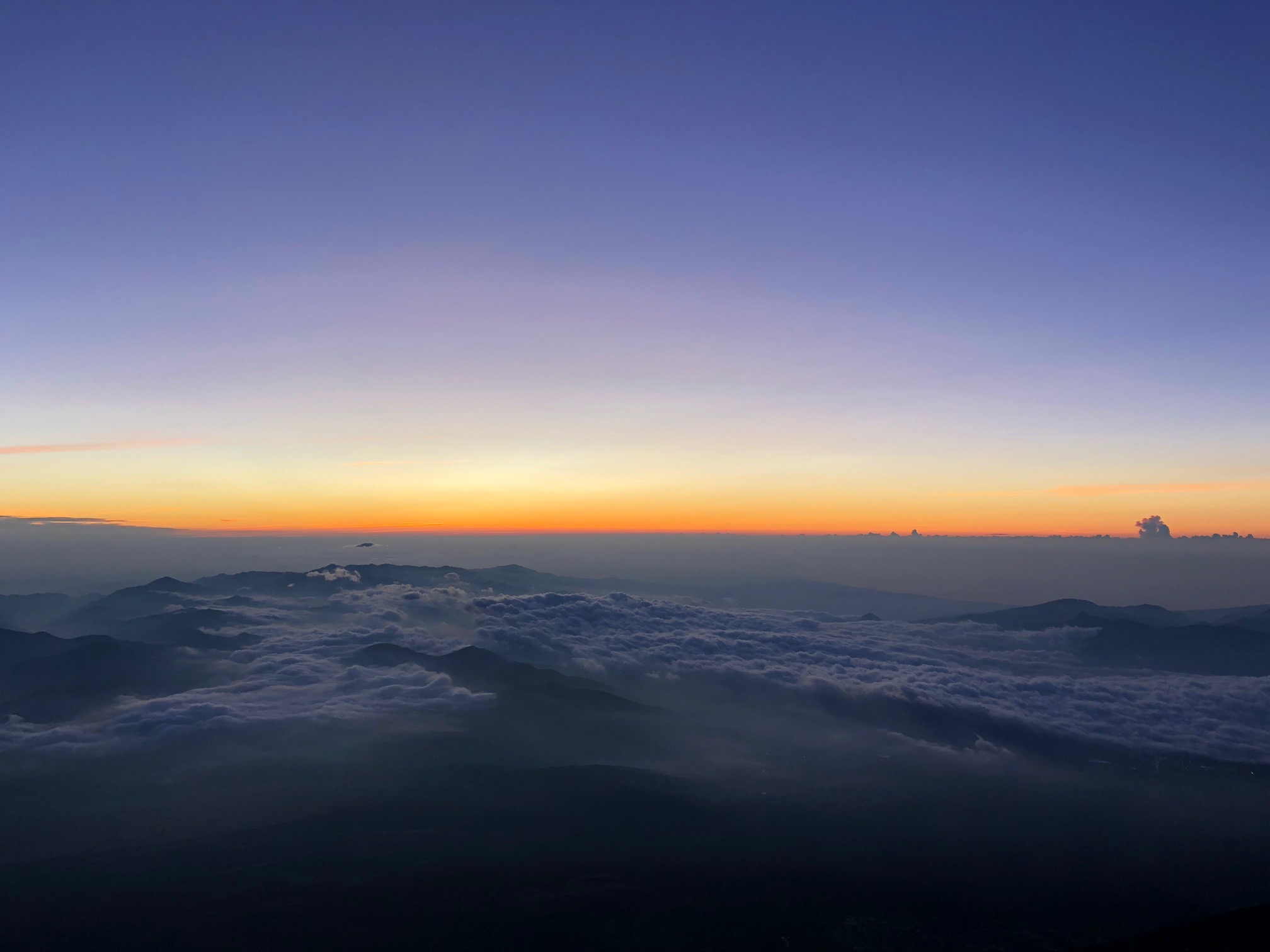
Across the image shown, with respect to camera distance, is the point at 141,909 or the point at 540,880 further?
the point at 540,880

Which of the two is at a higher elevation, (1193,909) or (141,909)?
(141,909)

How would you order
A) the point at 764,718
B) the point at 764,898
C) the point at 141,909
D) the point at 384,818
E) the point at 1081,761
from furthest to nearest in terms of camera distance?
the point at 764,718
the point at 1081,761
the point at 384,818
the point at 764,898
the point at 141,909

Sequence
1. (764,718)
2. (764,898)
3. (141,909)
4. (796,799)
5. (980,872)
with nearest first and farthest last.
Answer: (141,909), (764,898), (980,872), (796,799), (764,718)

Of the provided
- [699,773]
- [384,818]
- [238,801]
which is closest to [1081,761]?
[699,773]

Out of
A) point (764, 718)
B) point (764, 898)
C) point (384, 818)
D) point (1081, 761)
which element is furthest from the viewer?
point (764, 718)

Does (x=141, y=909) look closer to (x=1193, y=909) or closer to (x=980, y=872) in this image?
(x=980, y=872)

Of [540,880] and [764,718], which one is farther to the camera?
[764,718]

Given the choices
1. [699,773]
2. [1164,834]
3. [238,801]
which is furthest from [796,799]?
[238,801]

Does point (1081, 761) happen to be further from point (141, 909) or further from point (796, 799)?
point (141, 909)

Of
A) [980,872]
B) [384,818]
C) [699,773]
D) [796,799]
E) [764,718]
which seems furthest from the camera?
[764,718]
